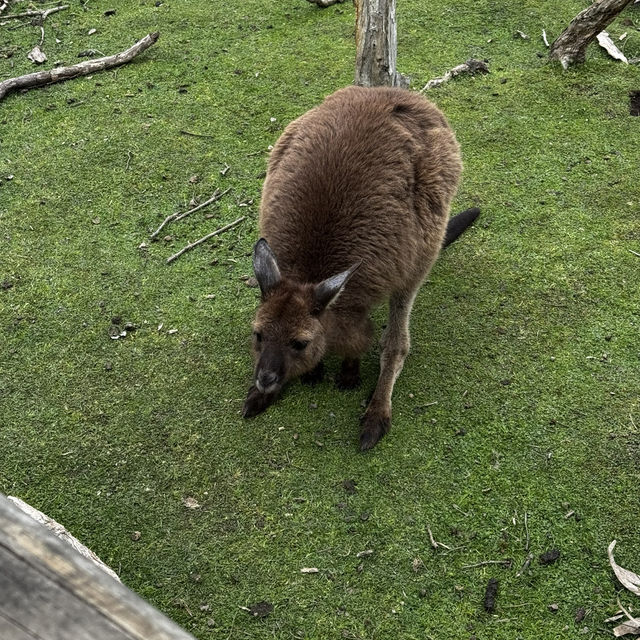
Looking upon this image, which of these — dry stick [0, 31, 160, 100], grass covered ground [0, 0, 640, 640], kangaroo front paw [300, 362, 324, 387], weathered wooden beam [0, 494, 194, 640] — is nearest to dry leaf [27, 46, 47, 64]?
grass covered ground [0, 0, 640, 640]

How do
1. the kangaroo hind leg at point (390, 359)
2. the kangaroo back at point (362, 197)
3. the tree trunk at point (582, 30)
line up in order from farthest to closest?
the tree trunk at point (582, 30) → the kangaroo hind leg at point (390, 359) → the kangaroo back at point (362, 197)

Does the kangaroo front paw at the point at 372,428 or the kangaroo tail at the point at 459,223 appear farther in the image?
the kangaroo tail at the point at 459,223

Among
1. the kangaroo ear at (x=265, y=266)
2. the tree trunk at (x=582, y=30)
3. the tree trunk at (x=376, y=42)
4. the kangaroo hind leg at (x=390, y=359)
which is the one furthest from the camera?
the tree trunk at (x=582, y=30)

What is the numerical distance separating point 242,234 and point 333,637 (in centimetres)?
282

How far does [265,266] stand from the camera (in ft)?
11.7

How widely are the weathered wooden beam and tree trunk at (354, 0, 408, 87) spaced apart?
4988 mm

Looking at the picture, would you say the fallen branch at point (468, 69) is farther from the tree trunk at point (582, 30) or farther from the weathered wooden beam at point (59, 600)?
the weathered wooden beam at point (59, 600)

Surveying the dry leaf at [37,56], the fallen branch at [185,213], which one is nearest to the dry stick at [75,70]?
the dry leaf at [37,56]

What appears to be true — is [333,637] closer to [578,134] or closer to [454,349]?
[454,349]

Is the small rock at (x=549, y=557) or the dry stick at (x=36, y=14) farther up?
the dry stick at (x=36, y=14)

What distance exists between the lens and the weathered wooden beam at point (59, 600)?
0.92m

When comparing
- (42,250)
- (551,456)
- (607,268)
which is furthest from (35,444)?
(607,268)

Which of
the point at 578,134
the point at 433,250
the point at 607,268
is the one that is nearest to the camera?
the point at 433,250

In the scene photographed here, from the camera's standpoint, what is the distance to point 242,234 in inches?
197
